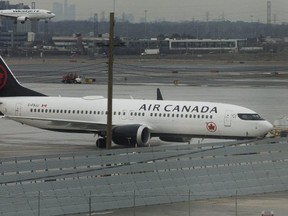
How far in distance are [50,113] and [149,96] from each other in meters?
47.6

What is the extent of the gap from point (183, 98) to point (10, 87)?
43358 mm

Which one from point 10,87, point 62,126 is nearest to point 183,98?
point 10,87

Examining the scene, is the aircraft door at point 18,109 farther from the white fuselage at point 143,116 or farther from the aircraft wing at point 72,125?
the aircraft wing at point 72,125

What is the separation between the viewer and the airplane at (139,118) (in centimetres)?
6456

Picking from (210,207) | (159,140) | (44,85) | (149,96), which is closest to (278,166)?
(210,207)

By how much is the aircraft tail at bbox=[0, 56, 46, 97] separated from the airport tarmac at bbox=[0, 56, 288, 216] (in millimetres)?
3242

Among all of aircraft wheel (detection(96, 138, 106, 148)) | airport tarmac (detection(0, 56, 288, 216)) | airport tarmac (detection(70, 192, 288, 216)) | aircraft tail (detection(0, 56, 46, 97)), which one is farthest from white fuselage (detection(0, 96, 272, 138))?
airport tarmac (detection(70, 192, 288, 216))

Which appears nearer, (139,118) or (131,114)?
(139,118)

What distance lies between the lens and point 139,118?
67.0m

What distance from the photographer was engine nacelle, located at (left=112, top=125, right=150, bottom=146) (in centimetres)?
6500

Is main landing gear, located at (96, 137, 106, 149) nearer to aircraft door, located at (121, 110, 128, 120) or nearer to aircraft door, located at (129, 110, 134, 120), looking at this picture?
aircraft door, located at (121, 110, 128, 120)

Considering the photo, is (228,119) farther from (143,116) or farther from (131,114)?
(131,114)

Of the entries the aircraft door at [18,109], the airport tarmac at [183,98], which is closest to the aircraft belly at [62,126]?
the aircraft door at [18,109]

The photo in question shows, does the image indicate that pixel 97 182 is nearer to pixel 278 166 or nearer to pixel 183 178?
pixel 183 178
